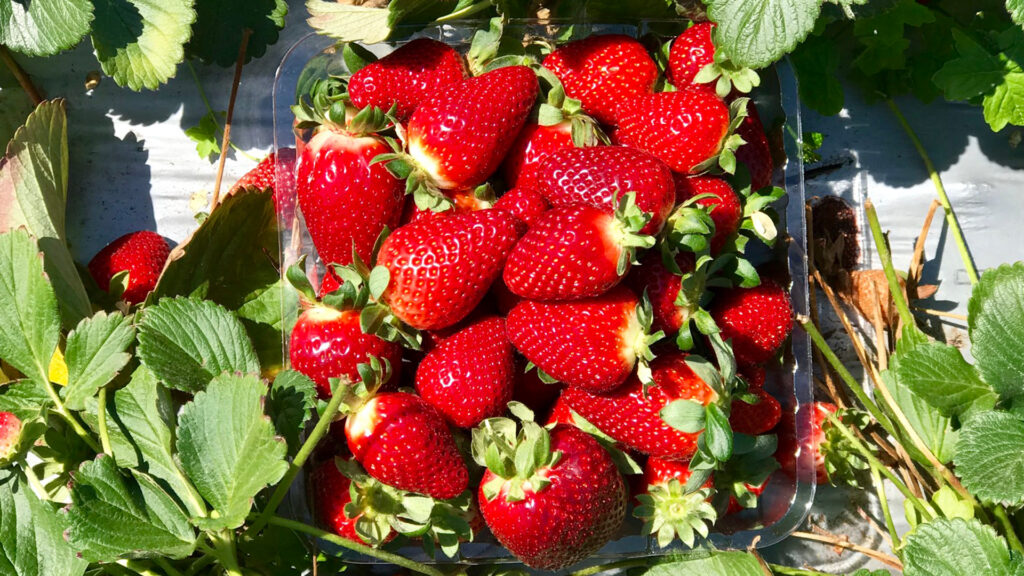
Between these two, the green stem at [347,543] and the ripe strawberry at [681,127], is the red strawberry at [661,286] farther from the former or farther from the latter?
the green stem at [347,543]

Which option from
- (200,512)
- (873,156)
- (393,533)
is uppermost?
(873,156)

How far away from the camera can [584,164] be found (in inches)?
39.2

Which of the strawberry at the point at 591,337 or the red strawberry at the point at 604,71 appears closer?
the strawberry at the point at 591,337

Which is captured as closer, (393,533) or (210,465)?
(210,465)

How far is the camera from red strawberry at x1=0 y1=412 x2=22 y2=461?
979mm

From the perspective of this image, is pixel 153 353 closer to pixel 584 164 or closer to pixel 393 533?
pixel 393 533

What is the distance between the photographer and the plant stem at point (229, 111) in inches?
53.5

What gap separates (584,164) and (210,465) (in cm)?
52

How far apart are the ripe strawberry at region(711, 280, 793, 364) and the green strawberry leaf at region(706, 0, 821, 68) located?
0.90ft

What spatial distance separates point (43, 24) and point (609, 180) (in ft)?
2.58

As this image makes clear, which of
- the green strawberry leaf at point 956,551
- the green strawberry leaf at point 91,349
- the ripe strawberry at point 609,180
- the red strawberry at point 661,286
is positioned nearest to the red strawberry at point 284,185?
the green strawberry leaf at point 91,349

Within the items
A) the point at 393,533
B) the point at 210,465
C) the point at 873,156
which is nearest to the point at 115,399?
the point at 210,465

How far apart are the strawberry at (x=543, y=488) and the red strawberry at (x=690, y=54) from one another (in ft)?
1.55

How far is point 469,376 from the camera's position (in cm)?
102
